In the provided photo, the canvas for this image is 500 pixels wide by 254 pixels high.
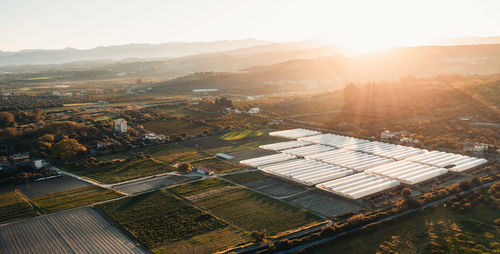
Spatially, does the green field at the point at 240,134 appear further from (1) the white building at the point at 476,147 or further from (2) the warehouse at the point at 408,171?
(1) the white building at the point at 476,147

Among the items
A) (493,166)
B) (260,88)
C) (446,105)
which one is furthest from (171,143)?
(260,88)

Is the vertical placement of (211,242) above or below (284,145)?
below

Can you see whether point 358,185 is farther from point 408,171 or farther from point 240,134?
point 240,134

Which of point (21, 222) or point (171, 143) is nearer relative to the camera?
point (21, 222)

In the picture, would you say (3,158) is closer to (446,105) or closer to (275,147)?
(275,147)

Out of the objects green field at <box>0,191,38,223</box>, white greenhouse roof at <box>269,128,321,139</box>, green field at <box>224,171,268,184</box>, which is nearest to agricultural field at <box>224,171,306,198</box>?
green field at <box>224,171,268,184</box>

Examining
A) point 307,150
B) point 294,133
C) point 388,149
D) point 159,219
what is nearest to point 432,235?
point 159,219
